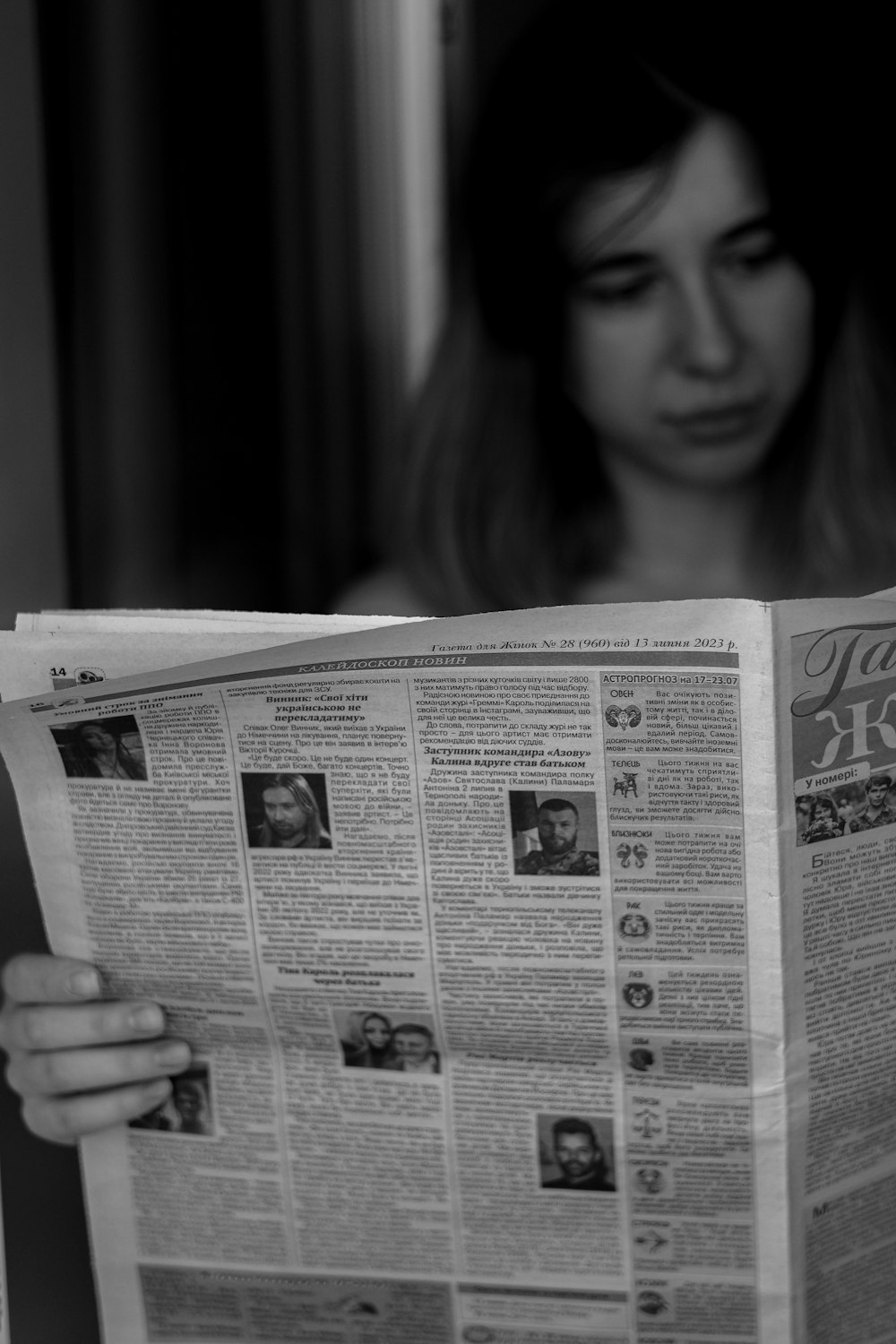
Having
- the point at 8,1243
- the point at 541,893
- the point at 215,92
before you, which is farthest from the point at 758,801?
the point at 215,92

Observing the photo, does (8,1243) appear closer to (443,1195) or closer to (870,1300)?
(443,1195)

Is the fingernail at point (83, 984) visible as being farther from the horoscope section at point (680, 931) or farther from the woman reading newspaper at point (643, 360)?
the woman reading newspaper at point (643, 360)

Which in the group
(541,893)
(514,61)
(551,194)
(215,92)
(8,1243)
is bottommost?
(8,1243)

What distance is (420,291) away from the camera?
1.82 metres

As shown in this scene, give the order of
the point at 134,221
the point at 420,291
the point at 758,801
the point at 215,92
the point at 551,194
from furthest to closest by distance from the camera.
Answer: the point at 420,291, the point at 215,92, the point at 134,221, the point at 551,194, the point at 758,801

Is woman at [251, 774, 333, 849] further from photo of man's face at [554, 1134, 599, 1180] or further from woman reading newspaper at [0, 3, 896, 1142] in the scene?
woman reading newspaper at [0, 3, 896, 1142]

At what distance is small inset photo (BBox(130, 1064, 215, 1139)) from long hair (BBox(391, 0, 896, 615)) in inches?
26.0

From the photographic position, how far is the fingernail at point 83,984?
0.55 metres

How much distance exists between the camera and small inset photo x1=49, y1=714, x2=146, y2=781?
0.51 meters

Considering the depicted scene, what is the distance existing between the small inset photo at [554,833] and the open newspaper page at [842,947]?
0.08 meters

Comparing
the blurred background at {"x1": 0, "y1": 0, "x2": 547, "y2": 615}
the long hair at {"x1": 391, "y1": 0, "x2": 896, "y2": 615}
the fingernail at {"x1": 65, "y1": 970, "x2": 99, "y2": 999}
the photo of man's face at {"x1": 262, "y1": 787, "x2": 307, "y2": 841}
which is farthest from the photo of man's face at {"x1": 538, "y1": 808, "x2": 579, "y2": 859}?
the long hair at {"x1": 391, "y1": 0, "x2": 896, "y2": 615}

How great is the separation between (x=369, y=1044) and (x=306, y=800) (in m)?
0.12

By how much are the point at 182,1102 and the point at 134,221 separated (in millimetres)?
841

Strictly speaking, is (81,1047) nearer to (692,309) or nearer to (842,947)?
(842,947)
